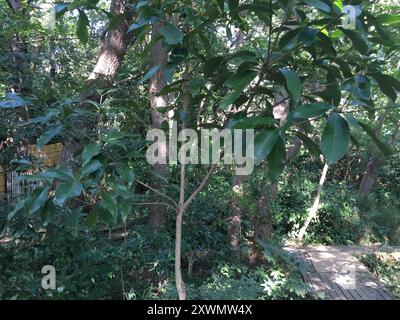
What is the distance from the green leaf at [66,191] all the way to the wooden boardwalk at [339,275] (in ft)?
9.30

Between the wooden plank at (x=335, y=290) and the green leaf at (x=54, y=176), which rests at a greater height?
the green leaf at (x=54, y=176)

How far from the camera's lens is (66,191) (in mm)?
1058

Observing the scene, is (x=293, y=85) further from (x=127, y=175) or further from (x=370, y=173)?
(x=370, y=173)

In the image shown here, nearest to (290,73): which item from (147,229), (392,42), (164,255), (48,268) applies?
(392,42)

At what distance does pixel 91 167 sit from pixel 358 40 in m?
0.88

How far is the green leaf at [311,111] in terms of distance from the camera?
98cm

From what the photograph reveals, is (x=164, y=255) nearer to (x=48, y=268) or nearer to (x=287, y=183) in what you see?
(x=48, y=268)

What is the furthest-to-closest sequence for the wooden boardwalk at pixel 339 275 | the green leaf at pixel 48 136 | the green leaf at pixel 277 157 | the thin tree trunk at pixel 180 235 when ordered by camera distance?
the wooden boardwalk at pixel 339 275 → the thin tree trunk at pixel 180 235 → the green leaf at pixel 48 136 → the green leaf at pixel 277 157

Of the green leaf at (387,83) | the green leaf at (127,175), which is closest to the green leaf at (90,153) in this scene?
the green leaf at (127,175)

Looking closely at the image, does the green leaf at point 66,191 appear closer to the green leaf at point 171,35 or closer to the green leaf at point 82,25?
the green leaf at point 171,35

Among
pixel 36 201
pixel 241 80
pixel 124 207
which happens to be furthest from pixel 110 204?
pixel 241 80

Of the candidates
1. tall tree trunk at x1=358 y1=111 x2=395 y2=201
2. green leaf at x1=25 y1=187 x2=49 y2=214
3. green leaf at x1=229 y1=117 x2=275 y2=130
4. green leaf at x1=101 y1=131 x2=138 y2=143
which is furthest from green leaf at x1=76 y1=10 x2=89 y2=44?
tall tree trunk at x1=358 y1=111 x2=395 y2=201

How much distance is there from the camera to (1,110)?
308cm

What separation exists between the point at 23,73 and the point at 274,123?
144 inches
